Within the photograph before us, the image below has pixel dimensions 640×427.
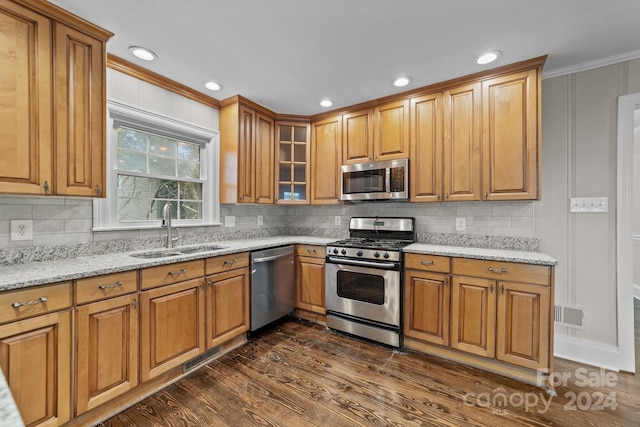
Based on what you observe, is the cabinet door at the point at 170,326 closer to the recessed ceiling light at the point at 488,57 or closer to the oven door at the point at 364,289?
the oven door at the point at 364,289

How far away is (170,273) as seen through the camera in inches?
78.0

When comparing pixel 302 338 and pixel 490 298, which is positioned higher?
pixel 490 298

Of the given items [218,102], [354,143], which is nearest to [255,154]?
[218,102]

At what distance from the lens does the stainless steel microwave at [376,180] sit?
9.25 ft

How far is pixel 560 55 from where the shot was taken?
7.13ft

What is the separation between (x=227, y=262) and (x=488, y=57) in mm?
2755

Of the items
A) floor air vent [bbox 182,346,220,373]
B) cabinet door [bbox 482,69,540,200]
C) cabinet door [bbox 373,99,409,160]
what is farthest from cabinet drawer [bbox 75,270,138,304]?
cabinet door [bbox 482,69,540,200]

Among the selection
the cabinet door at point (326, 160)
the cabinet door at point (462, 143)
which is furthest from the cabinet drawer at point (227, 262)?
the cabinet door at point (462, 143)

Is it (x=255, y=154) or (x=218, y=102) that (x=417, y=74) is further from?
(x=218, y=102)

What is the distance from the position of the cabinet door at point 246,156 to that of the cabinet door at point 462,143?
2050 mm

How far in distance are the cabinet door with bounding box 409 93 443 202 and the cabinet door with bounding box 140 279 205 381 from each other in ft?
7.28

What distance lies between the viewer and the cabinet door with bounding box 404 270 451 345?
237 cm

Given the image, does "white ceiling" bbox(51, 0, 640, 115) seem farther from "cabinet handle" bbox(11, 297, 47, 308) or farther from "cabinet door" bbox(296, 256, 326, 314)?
"cabinet door" bbox(296, 256, 326, 314)

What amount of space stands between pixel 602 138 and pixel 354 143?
7.09 ft
